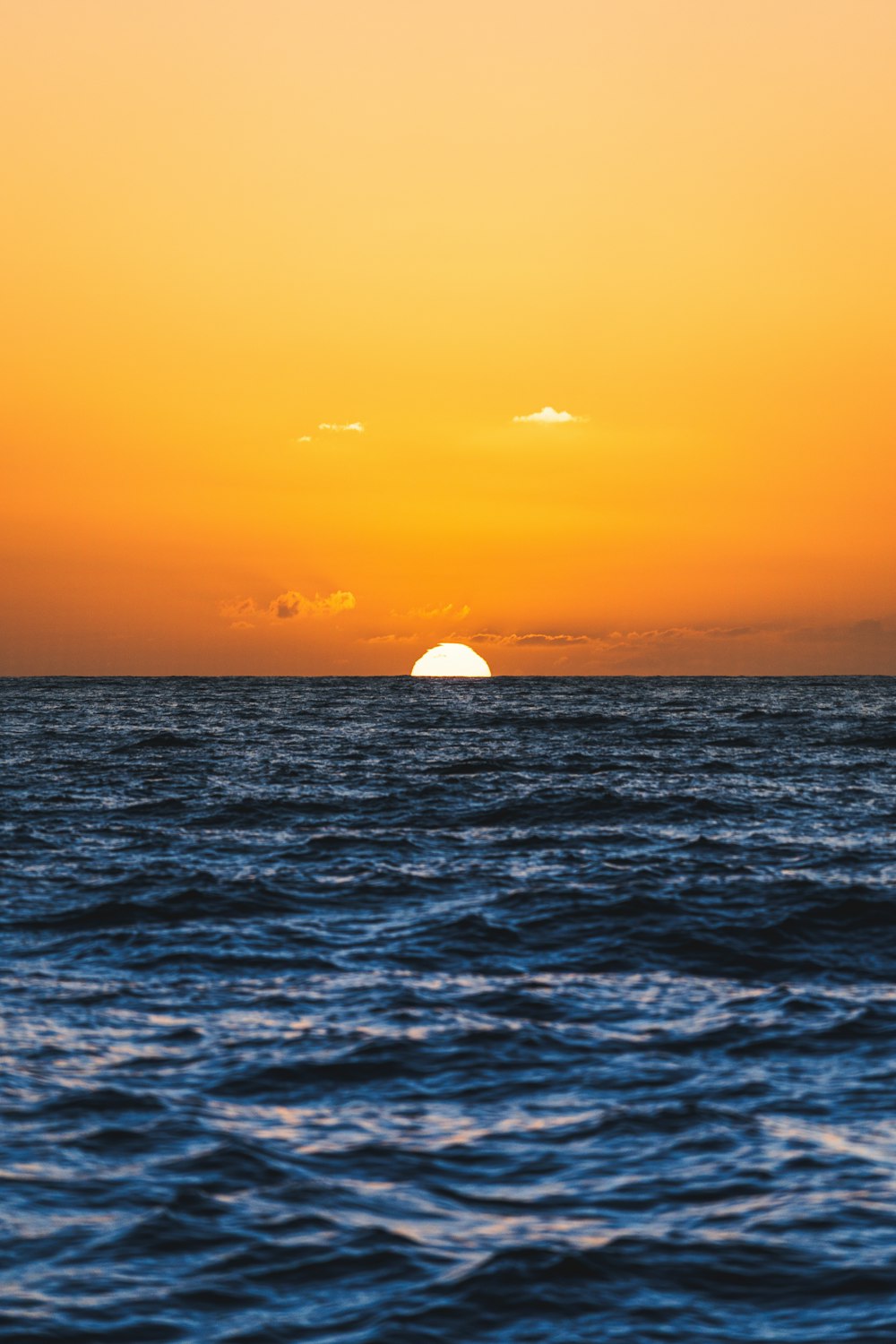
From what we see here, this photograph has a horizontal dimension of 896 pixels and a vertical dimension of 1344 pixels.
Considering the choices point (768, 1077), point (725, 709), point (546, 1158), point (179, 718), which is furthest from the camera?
point (725, 709)

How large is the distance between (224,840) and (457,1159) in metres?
20.8

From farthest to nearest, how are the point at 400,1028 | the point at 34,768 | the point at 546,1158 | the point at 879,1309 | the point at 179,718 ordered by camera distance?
the point at 179,718 < the point at 34,768 < the point at 400,1028 < the point at 546,1158 < the point at 879,1309

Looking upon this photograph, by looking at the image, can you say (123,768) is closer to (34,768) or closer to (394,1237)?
(34,768)

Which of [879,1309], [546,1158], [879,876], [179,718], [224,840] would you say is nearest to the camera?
[879,1309]

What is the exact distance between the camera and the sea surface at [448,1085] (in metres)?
9.10

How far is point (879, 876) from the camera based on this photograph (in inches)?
999

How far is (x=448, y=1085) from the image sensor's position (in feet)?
43.8

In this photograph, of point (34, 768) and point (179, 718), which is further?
point (179, 718)

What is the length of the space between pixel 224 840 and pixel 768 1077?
65.1 ft

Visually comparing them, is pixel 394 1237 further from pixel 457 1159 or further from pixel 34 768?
pixel 34 768

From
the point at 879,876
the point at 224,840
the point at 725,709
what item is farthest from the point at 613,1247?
the point at 725,709

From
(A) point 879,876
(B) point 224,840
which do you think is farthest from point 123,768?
(A) point 879,876

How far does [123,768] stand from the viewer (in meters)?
52.7

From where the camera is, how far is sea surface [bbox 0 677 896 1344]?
9.10 m
